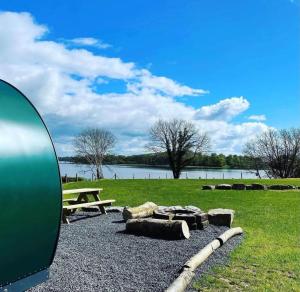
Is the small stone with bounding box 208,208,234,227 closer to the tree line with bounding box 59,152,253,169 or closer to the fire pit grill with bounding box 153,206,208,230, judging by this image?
the fire pit grill with bounding box 153,206,208,230

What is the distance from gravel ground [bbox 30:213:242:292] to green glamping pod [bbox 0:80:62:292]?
1.56 metres

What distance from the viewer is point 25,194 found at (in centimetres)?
455

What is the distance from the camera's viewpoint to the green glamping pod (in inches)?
172

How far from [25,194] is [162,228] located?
6.08 m

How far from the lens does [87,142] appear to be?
6481 cm

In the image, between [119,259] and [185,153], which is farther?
[185,153]

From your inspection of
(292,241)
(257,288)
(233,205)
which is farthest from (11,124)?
(233,205)

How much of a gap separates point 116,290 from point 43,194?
2.24 meters

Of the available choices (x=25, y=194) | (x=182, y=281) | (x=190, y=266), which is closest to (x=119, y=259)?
(x=190, y=266)

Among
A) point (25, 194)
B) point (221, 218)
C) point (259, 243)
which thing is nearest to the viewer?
point (25, 194)

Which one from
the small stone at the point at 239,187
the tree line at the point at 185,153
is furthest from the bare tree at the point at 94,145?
the small stone at the point at 239,187

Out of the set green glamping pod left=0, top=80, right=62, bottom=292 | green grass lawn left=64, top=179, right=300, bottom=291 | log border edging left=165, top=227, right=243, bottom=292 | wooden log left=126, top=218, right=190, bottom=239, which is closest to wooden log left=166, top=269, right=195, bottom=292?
log border edging left=165, top=227, right=243, bottom=292

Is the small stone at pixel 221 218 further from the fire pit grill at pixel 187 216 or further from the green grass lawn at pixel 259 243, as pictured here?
the green grass lawn at pixel 259 243

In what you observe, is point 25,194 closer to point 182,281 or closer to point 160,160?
point 182,281
